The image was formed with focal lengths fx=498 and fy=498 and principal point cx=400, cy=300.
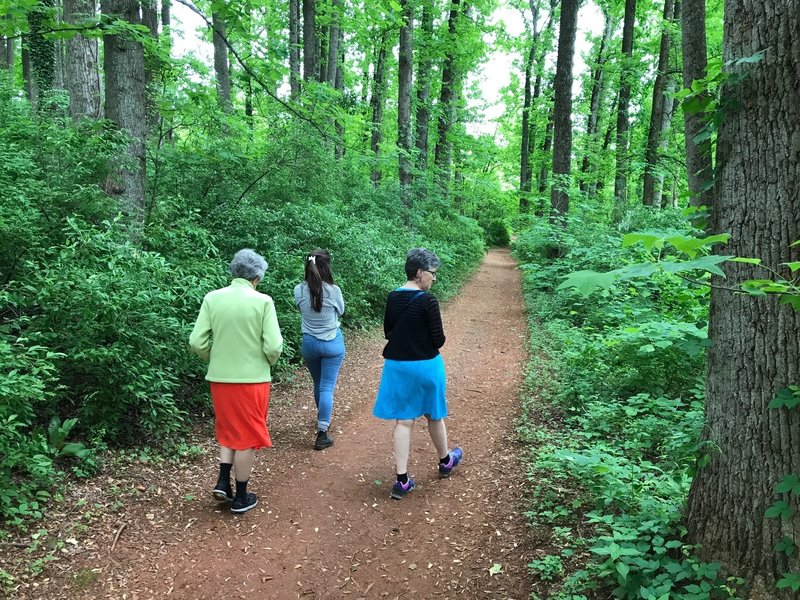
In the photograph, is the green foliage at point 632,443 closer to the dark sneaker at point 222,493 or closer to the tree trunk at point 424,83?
the dark sneaker at point 222,493

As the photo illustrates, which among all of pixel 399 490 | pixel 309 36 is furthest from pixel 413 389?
pixel 309 36

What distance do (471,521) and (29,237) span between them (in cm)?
503

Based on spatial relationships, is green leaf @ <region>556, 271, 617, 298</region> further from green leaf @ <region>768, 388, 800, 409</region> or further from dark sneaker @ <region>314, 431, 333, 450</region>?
dark sneaker @ <region>314, 431, 333, 450</region>

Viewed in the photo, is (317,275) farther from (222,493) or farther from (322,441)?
(222,493)

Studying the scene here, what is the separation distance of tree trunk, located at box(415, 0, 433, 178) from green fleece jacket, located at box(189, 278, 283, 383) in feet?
42.3

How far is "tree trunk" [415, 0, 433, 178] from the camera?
675 inches

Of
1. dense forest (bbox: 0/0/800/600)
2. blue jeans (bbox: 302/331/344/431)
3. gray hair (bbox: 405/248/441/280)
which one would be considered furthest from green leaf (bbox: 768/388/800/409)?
blue jeans (bbox: 302/331/344/431)

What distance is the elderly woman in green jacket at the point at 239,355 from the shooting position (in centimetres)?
391

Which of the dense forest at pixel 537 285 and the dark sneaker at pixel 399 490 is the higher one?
the dense forest at pixel 537 285

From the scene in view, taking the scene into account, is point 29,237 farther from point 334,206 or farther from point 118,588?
point 334,206

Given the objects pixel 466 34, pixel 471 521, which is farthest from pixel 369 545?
pixel 466 34

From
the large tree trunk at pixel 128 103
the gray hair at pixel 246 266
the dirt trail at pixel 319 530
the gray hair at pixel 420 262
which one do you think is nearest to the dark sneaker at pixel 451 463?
the dirt trail at pixel 319 530

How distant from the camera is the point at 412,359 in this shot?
425 cm

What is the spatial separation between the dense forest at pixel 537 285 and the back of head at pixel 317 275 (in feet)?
4.05
